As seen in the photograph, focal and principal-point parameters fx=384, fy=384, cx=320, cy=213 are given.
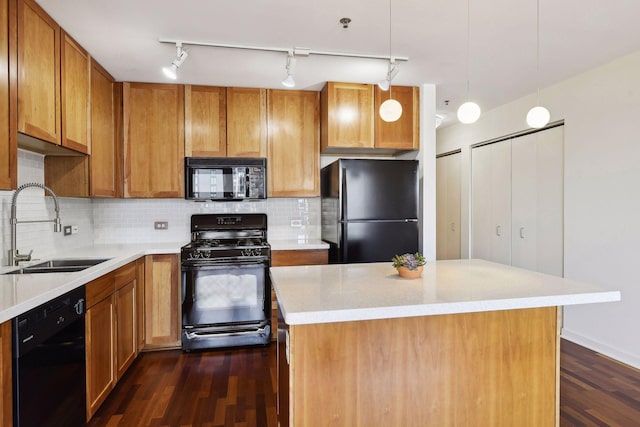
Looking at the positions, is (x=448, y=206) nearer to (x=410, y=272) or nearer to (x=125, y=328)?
(x=410, y=272)

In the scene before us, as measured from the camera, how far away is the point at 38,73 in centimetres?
214

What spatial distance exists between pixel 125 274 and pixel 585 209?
12.3ft

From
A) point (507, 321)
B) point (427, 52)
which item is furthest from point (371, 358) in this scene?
point (427, 52)

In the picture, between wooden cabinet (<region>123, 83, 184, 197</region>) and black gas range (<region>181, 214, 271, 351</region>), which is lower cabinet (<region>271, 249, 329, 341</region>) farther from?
wooden cabinet (<region>123, 83, 184, 197</region>)

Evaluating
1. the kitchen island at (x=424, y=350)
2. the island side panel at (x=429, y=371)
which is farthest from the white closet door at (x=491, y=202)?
the island side panel at (x=429, y=371)

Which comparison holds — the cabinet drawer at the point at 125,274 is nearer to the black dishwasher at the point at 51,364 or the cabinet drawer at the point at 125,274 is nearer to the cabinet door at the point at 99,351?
the cabinet door at the point at 99,351

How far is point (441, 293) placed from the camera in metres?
1.58

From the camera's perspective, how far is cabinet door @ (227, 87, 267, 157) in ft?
11.7

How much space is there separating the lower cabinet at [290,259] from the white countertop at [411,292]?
50.5 inches

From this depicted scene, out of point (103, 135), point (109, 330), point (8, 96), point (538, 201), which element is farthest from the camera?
point (538, 201)

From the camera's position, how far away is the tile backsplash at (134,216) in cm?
279

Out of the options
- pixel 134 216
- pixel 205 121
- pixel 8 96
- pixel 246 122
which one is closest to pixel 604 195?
pixel 246 122

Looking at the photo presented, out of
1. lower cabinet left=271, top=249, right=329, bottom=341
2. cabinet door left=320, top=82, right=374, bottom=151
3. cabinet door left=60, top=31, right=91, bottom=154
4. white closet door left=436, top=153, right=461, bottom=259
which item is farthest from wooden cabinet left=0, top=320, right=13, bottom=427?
white closet door left=436, top=153, right=461, bottom=259

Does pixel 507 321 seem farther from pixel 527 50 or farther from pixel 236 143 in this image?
pixel 236 143
